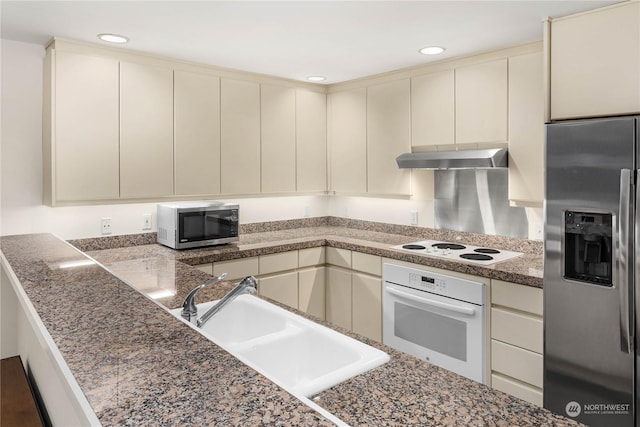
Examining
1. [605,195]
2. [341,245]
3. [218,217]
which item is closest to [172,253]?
[218,217]

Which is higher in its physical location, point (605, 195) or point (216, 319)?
point (605, 195)

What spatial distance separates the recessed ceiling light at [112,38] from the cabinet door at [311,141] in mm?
1594

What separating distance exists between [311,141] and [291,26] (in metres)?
1.64

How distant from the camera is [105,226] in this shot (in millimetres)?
3162

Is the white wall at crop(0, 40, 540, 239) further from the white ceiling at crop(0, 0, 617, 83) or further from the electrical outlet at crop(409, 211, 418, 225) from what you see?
the electrical outlet at crop(409, 211, 418, 225)

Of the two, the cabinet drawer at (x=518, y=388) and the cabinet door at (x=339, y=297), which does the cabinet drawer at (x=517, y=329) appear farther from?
the cabinet door at (x=339, y=297)

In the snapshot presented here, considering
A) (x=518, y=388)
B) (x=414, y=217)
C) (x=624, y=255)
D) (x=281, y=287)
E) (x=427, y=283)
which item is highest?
(x=414, y=217)

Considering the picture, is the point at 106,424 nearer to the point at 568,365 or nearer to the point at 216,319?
the point at 216,319

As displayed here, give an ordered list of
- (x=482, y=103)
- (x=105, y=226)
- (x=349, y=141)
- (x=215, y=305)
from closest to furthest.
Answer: (x=215, y=305) → (x=482, y=103) → (x=105, y=226) → (x=349, y=141)

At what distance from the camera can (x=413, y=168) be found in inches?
133

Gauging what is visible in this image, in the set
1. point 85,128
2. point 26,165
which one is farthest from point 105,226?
point 85,128

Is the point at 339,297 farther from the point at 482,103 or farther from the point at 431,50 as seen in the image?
the point at 431,50

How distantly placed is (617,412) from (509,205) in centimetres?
144

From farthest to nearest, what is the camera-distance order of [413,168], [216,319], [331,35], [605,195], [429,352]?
[413,168], [429,352], [331,35], [605,195], [216,319]
